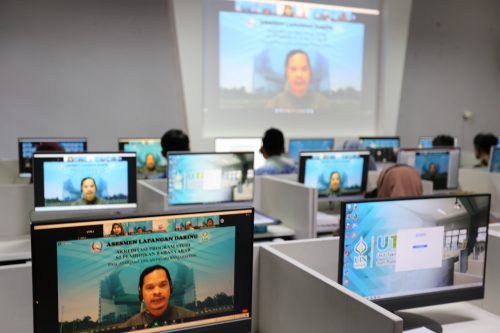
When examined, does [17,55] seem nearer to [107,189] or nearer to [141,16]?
[141,16]

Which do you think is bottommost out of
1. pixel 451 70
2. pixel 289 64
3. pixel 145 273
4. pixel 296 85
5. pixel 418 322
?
pixel 418 322

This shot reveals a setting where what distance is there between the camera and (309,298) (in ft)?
4.67

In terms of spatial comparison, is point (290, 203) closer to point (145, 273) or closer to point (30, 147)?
point (145, 273)

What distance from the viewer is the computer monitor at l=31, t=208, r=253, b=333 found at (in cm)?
130

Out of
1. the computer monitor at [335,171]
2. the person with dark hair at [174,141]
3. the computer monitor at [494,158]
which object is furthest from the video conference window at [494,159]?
the person with dark hair at [174,141]

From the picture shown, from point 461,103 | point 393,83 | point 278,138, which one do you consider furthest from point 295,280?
point 461,103

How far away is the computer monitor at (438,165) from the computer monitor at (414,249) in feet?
7.75

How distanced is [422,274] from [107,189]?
2.01 m

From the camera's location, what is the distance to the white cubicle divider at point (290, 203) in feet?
10.6

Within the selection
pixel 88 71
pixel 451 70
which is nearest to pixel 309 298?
pixel 88 71

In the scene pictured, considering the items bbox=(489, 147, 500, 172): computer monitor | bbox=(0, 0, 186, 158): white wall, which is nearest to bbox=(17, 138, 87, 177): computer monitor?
bbox=(0, 0, 186, 158): white wall

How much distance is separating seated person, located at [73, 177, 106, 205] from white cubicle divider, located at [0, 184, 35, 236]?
0.38 meters

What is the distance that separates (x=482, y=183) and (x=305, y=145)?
2.73m

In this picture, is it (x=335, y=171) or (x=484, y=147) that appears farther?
(x=484, y=147)
